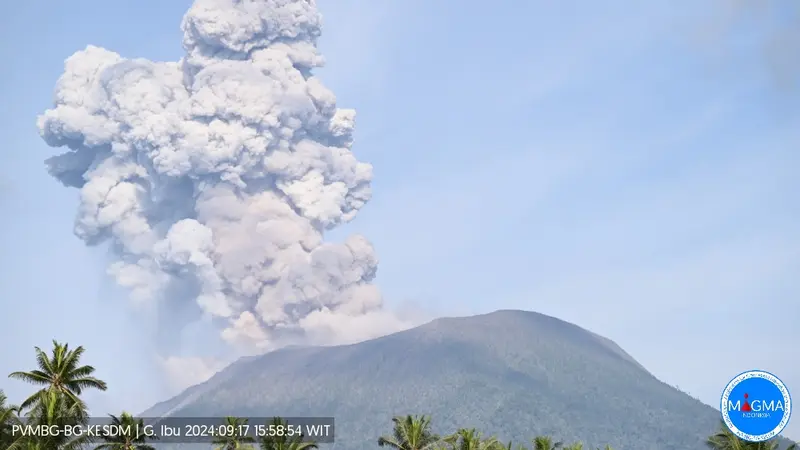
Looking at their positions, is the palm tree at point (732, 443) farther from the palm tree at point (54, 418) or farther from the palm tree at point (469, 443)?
the palm tree at point (54, 418)

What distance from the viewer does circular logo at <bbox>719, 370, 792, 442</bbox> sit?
146 ft

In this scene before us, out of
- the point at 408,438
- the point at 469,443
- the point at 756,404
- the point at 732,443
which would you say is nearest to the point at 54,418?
the point at 408,438

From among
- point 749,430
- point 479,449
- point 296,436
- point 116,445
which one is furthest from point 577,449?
point 749,430

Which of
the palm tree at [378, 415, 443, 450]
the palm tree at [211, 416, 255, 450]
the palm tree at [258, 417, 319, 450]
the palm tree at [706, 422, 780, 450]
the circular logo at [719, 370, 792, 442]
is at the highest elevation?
the palm tree at [211, 416, 255, 450]

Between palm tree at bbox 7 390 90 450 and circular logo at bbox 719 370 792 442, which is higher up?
palm tree at bbox 7 390 90 450

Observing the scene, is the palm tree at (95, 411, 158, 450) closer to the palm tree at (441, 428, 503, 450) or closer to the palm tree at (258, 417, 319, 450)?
the palm tree at (258, 417, 319, 450)

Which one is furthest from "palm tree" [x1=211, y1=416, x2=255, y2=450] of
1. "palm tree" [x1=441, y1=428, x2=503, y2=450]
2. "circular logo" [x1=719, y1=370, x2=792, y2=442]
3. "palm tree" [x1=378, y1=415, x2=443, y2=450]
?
"circular logo" [x1=719, y1=370, x2=792, y2=442]

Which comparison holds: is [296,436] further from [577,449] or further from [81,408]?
[577,449]

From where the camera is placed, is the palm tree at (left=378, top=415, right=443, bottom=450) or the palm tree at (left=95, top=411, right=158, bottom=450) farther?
the palm tree at (left=378, top=415, right=443, bottom=450)

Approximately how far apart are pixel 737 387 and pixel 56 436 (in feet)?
133

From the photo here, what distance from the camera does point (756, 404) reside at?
44719 mm

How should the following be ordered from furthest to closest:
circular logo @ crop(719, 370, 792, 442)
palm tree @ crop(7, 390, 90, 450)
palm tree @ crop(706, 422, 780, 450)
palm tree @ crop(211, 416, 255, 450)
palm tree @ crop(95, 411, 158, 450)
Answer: palm tree @ crop(211, 416, 255, 450), palm tree @ crop(706, 422, 780, 450), palm tree @ crop(95, 411, 158, 450), palm tree @ crop(7, 390, 90, 450), circular logo @ crop(719, 370, 792, 442)

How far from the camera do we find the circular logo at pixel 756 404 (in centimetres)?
4447

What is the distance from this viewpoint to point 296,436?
262ft
